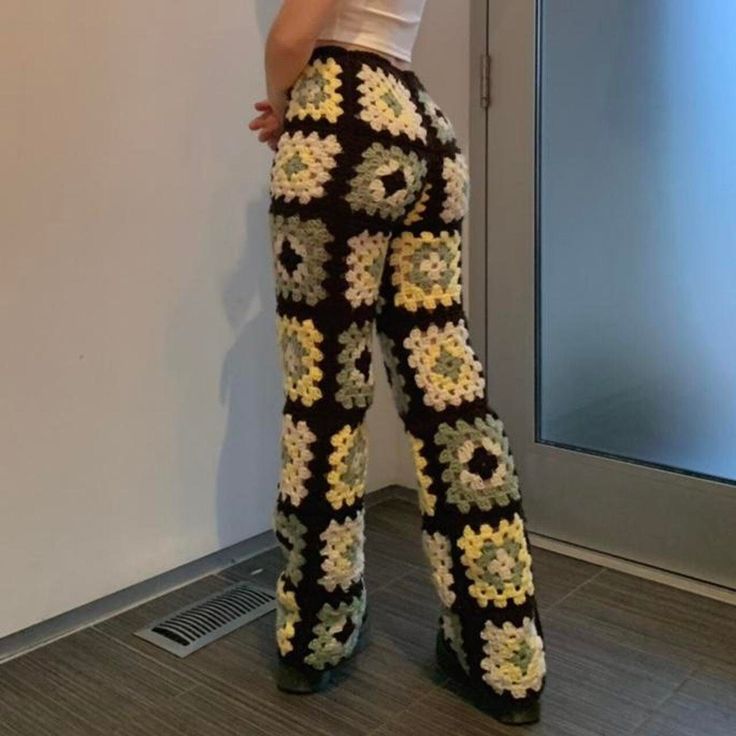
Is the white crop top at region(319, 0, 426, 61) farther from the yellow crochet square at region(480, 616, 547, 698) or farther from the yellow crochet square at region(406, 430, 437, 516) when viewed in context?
the yellow crochet square at region(480, 616, 547, 698)

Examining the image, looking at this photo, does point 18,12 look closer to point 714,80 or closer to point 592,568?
point 714,80

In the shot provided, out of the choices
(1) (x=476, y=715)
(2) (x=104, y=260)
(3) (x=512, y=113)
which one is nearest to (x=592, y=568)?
(1) (x=476, y=715)

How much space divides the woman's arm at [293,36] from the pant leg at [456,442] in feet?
0.63

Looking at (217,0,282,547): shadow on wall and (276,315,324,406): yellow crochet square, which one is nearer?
(276,315,324,406): yellow crochet square

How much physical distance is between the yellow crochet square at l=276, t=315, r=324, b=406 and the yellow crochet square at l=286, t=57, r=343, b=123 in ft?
0.93

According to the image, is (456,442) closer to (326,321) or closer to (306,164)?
(326,321)

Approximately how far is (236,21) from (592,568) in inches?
50.6

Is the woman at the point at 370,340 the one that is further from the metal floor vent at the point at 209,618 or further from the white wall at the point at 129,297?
the white wall at the point at 129,297

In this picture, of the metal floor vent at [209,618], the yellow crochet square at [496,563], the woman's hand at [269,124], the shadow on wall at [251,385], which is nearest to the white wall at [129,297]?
the shadow on wall at [251,385]

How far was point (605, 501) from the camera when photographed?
6.63ft

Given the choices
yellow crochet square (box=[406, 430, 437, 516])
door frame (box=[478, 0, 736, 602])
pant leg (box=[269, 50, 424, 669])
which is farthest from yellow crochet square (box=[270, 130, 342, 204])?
door frame (box=[478, 0, 736, 602])

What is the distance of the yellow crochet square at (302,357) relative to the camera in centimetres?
137

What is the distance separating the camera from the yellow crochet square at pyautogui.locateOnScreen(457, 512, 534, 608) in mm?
1394

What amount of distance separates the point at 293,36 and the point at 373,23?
116mm
